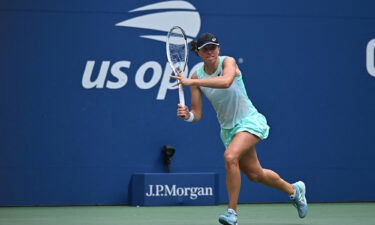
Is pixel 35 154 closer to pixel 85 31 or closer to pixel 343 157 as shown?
pixel 85 31

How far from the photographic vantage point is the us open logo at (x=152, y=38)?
7.82m

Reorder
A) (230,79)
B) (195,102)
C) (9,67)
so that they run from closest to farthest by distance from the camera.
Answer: (230,79) < (195,102) < (9,67)

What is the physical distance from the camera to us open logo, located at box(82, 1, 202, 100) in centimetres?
782

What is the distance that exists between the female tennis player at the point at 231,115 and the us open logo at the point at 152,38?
81.2 inches

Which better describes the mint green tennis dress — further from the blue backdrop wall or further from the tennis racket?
the blue backdrop wall

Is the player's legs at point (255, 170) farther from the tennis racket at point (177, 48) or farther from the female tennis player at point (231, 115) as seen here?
the tennis racket at point (177, 48)

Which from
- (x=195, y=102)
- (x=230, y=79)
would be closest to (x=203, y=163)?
(x=195, y=102)

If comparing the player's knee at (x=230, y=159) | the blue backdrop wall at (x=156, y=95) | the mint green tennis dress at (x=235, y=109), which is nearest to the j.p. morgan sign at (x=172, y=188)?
the blue backdrop wall at (x=156, y=95)

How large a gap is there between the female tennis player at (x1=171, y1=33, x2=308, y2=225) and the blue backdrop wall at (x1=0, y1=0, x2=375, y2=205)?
2.05 meters

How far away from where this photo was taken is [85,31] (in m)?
7.77

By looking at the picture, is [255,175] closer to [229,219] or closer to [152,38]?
[229,219]

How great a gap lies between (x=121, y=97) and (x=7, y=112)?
110 centimetres

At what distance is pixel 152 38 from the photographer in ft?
26.0

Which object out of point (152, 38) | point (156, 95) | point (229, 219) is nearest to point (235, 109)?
point (229, 219)
